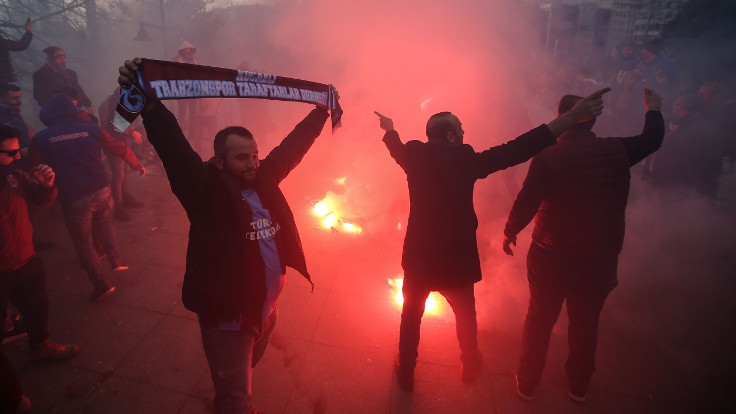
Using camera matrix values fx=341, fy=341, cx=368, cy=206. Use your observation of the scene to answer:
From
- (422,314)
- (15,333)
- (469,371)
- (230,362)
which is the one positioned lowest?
(15,333)

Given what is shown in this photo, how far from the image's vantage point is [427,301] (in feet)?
13.6

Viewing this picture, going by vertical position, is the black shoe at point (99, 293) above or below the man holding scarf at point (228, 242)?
below

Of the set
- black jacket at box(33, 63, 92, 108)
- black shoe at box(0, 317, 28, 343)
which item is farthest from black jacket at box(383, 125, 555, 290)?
black jacket at box(33, 63, 92, 108)

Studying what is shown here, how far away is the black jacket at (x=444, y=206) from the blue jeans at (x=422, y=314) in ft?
0.37

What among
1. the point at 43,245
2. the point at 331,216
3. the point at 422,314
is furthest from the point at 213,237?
the point at 43,245

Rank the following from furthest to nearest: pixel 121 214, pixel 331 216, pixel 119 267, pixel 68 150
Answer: pixel 331 216
pixel 121 214
pixel 119 267
pixel 68 150

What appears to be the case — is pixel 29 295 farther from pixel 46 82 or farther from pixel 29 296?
pixel 46 82

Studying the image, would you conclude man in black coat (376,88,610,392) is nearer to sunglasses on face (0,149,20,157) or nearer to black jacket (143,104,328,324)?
black jacket (143,104,328,324)

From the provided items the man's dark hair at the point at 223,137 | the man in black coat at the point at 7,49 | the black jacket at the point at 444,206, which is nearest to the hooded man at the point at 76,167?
the man's dark hair at the point at 223,137

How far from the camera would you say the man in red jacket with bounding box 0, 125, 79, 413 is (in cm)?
282

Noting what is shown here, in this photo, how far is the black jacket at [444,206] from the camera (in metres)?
2.50

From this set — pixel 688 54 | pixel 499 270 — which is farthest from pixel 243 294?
pixel 688 54

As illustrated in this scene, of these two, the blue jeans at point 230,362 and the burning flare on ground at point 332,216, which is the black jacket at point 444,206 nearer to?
the blue jeans at point 230,362

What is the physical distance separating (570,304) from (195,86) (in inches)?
125
